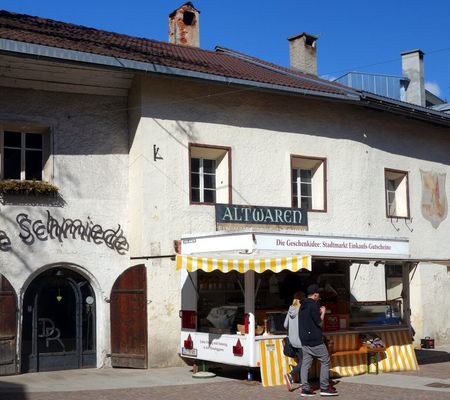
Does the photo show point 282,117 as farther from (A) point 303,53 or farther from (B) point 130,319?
(A) point 303,53

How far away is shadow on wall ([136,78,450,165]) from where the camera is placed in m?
14.9

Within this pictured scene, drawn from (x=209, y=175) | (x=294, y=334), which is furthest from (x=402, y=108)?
(x=294, y=334)

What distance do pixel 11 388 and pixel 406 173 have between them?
11838mm

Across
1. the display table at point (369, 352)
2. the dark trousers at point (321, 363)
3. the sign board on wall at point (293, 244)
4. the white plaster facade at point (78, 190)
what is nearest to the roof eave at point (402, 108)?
the sign board on wall at point (293, 244)

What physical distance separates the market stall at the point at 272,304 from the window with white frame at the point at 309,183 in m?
2.34

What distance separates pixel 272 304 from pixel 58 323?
14.3 ft

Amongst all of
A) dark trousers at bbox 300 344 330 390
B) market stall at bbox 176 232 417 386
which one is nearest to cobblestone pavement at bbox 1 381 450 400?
dark trousers at bbox 300 344 330 390

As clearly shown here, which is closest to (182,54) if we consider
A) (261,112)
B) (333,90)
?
(261,112)

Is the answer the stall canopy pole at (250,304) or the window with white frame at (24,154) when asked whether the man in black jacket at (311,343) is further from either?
the window with white frame at (24,154)

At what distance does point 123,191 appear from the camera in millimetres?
14992

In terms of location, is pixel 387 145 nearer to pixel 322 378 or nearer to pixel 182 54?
pixel 182 54

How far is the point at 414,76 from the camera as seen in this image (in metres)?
25.4

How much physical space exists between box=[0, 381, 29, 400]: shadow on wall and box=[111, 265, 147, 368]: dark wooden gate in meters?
2.49

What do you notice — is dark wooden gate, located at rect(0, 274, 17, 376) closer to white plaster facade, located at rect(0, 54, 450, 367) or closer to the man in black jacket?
white plaster facade, located at rect(0, 54, 450, 367)
